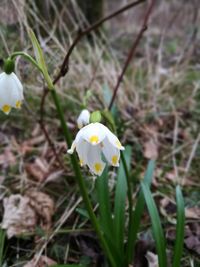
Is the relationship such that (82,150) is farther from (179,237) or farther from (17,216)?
(17,216)

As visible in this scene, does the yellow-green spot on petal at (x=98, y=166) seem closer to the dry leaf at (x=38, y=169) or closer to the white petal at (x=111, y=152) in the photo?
the white petal at (x=111, y=152)

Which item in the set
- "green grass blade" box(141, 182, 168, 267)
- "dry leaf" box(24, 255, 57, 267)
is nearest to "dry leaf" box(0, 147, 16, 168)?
"dry leaf" box(24, 255, 57, 267)

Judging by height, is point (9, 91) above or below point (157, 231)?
above

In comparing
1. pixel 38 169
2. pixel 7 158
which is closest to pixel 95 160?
pixel 38 169

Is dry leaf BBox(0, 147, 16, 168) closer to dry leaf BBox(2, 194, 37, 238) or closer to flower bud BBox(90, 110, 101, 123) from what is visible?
dry leaf BBox(2, 194, 37, 238)

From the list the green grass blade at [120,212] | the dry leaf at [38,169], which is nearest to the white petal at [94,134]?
the green grass blade at [120,212]
